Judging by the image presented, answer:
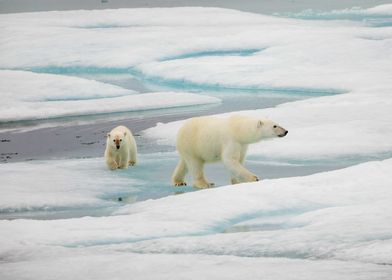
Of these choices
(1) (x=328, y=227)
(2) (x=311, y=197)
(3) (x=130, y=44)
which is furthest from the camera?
(3) (x=130, y=44)

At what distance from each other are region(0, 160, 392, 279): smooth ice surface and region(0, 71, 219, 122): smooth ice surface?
23.5 feet

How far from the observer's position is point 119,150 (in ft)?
Answer: 27.4

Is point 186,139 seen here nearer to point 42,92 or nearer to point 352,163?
point 352,163

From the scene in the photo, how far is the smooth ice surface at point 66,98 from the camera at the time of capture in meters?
13.4

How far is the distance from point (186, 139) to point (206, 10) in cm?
2151

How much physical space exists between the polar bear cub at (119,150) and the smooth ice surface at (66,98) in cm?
485

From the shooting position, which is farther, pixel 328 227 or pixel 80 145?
pixel 80 145

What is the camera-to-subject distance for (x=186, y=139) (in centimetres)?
747

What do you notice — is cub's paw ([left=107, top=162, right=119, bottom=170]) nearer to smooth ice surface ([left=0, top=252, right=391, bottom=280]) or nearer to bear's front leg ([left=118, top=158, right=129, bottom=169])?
bear's front leg ([left=118, top=158, right=129, bottom=169])

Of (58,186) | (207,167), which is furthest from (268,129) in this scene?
(58,186)

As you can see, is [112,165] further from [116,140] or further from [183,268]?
[183,268]

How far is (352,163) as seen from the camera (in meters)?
8.27

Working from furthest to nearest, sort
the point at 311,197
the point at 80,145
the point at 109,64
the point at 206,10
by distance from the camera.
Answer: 1. the point at 206,10
2. the point at 109,64
3. the point at 80,145
4. the point at 311,197

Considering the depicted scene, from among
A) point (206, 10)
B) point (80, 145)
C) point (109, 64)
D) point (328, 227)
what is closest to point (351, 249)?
point (328, 227)
